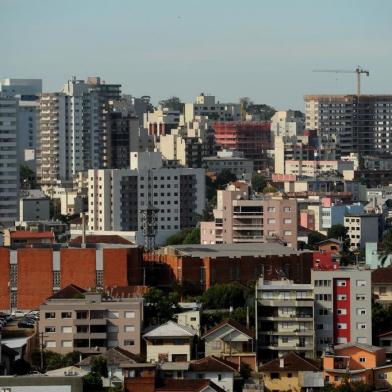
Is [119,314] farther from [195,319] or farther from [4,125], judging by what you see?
[4,125]

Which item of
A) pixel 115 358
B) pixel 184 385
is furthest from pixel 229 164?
pixel 184 385

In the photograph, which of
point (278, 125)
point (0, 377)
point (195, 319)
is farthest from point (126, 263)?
point (278, 125)

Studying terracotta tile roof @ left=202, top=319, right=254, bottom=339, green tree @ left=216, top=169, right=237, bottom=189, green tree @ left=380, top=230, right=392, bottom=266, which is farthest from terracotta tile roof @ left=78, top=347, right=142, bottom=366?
Answer: green tree @ left=216, top=169, right=237, bottom=189

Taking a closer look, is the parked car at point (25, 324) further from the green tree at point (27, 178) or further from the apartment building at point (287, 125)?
the apartment building at point (287, 125)

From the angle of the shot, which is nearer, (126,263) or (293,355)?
(293,355)

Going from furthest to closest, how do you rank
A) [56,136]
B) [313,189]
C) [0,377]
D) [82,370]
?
[56,136], [313,189], [82,370], [0,377]

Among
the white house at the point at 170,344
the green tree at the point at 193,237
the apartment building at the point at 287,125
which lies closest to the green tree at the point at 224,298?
the white house at the point at 170,344

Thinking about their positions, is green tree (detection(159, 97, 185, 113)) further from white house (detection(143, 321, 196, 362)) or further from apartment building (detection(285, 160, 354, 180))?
white house (detection(143, 321, 196, 362))
